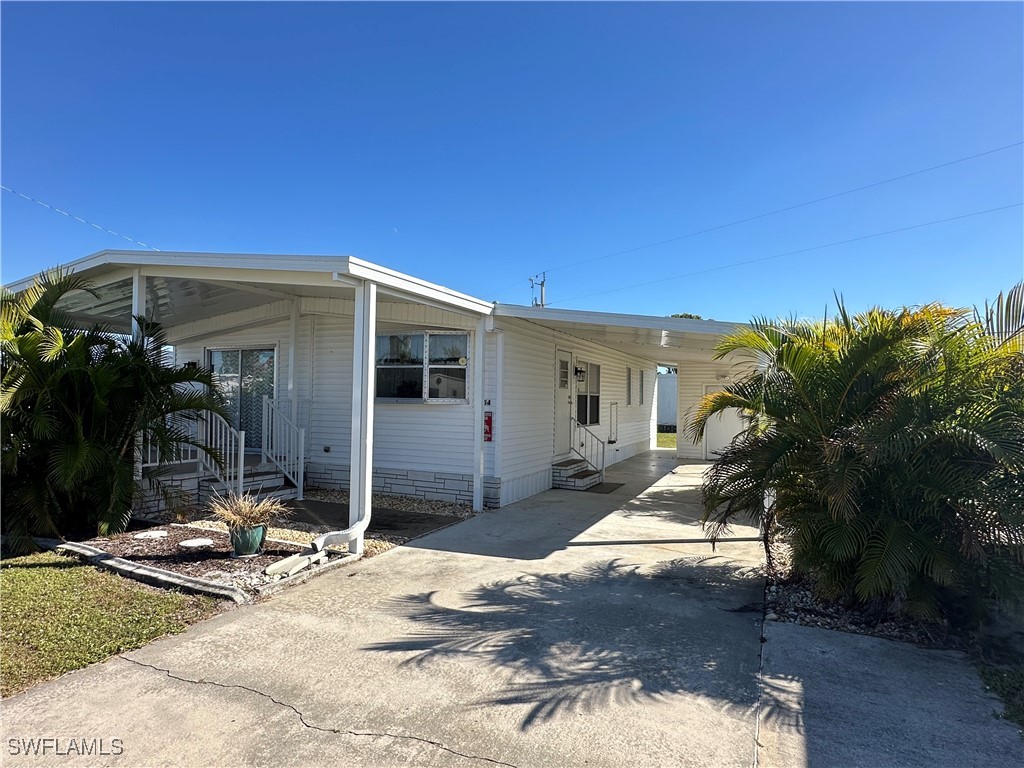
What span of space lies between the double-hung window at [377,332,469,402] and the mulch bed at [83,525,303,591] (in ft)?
11.6

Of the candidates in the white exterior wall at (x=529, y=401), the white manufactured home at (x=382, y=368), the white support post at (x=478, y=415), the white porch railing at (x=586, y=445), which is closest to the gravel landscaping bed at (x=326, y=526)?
the white manufactured home at (x=382, y=368)

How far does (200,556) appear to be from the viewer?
537cm

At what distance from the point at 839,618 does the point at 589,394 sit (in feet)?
27.7

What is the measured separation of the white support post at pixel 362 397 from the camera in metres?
5.73

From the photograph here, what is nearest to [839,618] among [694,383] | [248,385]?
[248,385]

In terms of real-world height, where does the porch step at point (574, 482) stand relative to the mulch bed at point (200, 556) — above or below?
above

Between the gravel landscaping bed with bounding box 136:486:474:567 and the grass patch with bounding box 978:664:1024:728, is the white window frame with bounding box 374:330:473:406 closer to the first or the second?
the gravel landscaping bed with bounding box 136:486:474:567

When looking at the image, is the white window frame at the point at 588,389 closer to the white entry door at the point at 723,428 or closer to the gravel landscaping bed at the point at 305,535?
the white entry door at the point at 723,428

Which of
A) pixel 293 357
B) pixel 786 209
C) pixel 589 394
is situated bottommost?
pixel 589 394

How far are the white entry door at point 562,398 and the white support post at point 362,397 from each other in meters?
5.19

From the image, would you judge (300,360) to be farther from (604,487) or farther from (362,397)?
(604,487)

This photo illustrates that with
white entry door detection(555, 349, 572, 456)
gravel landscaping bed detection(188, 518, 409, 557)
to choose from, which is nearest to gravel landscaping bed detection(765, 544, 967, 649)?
gravel landscaping bed detection(188, 518, 409, 557)

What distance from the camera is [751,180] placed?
13688 millimetres

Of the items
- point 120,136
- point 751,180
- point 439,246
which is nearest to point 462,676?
point 120,136
